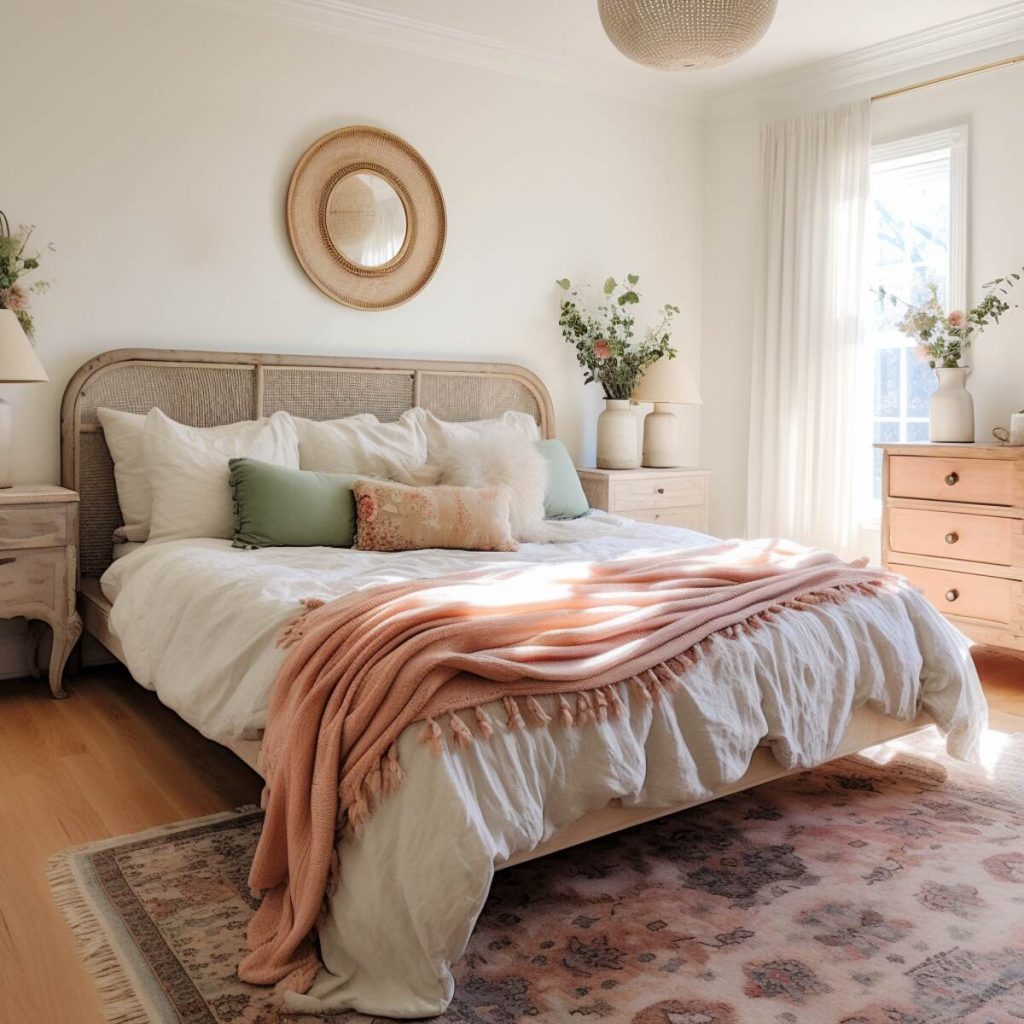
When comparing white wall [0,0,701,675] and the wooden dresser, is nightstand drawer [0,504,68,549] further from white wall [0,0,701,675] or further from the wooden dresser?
the wooden dresser

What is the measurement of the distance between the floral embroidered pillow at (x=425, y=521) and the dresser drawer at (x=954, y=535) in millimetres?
1784

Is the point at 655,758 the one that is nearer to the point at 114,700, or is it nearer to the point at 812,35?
the point at 114,700

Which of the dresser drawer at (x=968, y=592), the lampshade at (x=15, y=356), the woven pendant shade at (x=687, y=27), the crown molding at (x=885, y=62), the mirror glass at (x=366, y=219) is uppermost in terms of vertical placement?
the crown molding at (x=885, y=62)

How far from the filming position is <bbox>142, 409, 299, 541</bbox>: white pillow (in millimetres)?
3674

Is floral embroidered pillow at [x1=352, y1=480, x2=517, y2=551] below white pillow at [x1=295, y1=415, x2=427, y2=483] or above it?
below

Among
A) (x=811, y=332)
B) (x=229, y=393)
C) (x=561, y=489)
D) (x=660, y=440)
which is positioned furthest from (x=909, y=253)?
(x=229, y=393)

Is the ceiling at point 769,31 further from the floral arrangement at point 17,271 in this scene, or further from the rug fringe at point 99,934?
the rug fringe at point 99,934

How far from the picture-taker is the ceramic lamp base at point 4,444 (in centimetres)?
366

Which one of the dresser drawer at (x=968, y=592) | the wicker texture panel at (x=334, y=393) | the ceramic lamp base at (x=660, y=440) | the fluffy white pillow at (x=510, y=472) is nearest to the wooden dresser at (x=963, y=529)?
the dresser drawer at (x=968, y=592)

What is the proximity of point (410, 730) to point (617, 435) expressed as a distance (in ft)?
10.9

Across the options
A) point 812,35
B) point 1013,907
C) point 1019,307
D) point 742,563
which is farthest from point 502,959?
point 812,35

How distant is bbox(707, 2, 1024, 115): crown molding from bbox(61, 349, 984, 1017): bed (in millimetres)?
2517

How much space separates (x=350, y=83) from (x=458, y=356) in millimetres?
1262

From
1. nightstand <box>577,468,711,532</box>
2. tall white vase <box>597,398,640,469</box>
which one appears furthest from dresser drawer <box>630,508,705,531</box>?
tall white vase <box>597,398,640,469</box>
